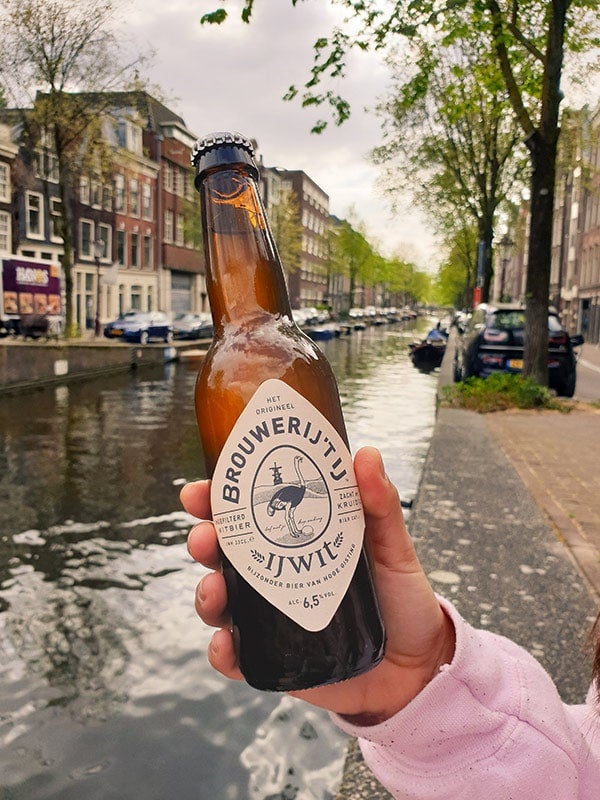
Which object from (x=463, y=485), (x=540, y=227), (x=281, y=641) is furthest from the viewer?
(x=540, y=227)

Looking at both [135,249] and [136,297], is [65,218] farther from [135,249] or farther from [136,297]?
[136,297]

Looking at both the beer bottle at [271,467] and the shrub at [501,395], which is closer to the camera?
the beer bottle at [271,467]

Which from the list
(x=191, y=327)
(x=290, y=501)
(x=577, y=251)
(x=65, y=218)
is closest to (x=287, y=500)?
(x=290, y=501)

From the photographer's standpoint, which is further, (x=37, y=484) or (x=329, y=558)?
(x=37, y=484)

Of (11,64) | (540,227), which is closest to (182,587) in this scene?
(540,227)

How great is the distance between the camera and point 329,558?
4.68ft

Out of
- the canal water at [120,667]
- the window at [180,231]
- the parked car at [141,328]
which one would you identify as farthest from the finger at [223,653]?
the window at [180,231]

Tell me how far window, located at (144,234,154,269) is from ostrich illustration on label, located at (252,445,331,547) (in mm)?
48709

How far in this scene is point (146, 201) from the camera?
157ft

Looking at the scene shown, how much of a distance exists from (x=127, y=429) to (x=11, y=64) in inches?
666

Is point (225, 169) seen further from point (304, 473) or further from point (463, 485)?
point (463, 485)

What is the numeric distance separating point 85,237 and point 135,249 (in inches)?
239

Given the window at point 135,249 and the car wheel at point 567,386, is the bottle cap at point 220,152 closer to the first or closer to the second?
the car wheel at point 567,386

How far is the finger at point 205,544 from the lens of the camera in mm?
1468
